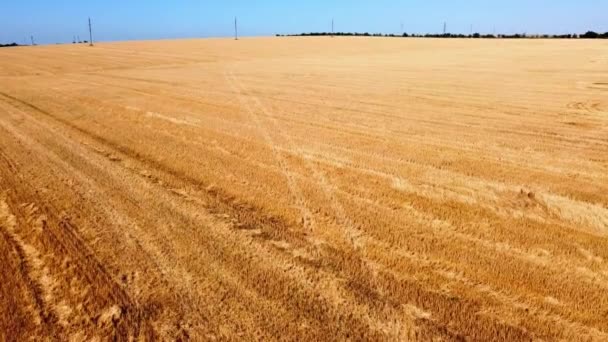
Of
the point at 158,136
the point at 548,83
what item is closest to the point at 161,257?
the point at 158,136

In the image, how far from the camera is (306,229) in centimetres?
326

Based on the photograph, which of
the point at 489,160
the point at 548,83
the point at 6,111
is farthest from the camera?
the point at 548,83

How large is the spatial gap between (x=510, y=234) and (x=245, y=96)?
7.70m

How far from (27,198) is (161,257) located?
179 cm

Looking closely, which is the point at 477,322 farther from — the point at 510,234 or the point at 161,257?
the point at 161,257

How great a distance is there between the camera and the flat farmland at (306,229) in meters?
2.30

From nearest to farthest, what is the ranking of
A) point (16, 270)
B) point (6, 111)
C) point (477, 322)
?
1. point (477, 322)
2. point (16, 270)
3. point (6, 111)

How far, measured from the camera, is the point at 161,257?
285 centimetres

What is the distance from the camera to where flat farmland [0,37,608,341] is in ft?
7.55

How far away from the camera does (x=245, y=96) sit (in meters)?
10.0

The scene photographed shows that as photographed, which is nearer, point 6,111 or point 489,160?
point 489,160

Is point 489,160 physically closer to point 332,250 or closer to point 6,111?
point 332,250

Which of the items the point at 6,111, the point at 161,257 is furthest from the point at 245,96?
the point at 161,257

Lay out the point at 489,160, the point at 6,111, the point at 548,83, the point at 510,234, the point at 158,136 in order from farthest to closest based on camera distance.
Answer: the point at 548,83, the point at 6,111, the point at 158,136, the point at 489,160, the point at 510,234
